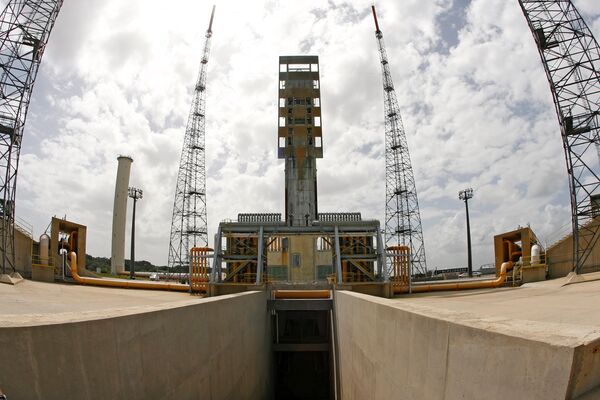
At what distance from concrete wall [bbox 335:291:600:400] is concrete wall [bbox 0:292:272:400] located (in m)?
3.69

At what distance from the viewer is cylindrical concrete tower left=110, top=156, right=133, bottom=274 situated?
5641 cm

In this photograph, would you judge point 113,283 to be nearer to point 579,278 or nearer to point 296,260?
point 296,260

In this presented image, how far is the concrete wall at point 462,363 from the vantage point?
3080mm

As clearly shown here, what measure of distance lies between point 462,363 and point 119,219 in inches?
2336

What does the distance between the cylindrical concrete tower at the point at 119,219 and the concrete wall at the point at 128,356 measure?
5027 cm

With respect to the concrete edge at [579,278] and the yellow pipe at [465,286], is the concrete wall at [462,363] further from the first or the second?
the yellow pipe at [465,286]

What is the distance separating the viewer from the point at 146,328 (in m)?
6.10

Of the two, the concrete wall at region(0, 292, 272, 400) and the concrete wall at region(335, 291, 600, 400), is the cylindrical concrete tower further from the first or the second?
the concrete wall at region(335, 291, 600, 400)

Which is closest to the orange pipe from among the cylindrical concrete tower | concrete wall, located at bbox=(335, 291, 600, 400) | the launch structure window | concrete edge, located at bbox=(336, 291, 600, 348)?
the launch structure window

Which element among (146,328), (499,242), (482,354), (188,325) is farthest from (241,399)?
(499,242)

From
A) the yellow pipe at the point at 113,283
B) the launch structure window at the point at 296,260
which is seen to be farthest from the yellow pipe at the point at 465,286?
the yellow pipe at the point at 113,283

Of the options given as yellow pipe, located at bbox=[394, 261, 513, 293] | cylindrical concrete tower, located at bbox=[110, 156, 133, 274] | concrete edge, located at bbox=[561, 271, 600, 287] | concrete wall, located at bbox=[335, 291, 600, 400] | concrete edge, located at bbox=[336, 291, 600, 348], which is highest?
cylindrical concrete tower, located at bbox=[110, 156, 133, 274]

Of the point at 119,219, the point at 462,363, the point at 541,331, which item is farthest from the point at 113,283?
the point at 119,219

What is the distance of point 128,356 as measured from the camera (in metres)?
5.54
